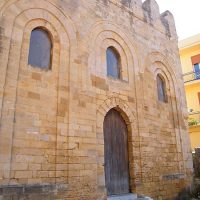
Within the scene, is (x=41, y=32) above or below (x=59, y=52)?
above

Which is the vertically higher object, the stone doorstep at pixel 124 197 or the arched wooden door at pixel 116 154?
the arched wooden door at pixel 116 154

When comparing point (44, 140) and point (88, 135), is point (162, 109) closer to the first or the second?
point (88, 135)

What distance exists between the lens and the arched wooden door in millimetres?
7105

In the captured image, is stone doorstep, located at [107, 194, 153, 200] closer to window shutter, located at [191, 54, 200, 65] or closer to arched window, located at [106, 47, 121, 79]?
arched window, located at [106, 47, 121, 79]

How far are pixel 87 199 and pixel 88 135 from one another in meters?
1.61

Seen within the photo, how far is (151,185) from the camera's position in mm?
7938

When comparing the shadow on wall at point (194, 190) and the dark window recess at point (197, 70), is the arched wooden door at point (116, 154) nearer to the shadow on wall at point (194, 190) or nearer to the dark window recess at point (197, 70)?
the shadow on wall at point (194, 190)

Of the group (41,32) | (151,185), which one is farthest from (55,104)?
(151,185)

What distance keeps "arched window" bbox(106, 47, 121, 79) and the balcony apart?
27.5 feet

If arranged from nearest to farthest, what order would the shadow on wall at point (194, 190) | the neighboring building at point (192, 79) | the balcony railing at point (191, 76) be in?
the shadow on wall at point (194, 190) < the neighboring building at point (192, 79) < the balcony railing at point (191, 76)

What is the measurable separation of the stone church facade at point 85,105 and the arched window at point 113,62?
0.04 metres

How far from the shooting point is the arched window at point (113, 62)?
8172mm

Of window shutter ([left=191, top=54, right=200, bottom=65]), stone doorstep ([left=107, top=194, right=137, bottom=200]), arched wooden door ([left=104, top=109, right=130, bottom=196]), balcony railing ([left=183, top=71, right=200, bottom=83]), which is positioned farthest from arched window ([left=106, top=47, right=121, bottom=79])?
window shutter ([left=191, top=54, right=200, bottom=65])

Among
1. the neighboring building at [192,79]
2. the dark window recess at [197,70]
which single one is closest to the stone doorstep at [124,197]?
the neighboring building at [192,79]
